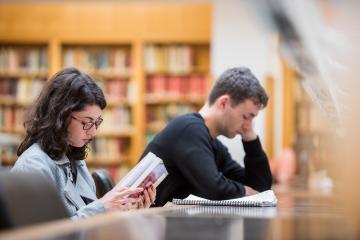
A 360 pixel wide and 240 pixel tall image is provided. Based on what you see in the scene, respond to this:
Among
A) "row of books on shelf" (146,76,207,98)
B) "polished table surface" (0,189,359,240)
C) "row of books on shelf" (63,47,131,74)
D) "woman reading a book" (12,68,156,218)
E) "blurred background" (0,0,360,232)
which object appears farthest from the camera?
"row of books on shelf" (63,47,131,74)

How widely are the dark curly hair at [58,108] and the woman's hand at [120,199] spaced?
0.87ft

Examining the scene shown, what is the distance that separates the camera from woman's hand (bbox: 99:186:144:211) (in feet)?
6.66

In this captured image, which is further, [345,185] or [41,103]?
[41,103]

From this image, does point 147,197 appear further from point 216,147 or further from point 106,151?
point 106,151

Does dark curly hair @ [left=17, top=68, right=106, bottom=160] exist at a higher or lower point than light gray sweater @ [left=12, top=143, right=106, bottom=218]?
higher

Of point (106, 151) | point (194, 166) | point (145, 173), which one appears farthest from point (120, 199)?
point (106, 151)

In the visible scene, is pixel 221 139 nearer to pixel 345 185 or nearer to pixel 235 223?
pixel 235 223

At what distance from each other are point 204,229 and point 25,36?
704cm

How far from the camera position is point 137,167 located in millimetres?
2188

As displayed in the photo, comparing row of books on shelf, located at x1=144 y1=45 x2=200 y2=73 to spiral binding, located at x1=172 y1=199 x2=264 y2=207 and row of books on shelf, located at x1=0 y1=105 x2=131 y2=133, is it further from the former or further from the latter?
spiral binding, located at x1=172 y1=199 x2=264 y2=207

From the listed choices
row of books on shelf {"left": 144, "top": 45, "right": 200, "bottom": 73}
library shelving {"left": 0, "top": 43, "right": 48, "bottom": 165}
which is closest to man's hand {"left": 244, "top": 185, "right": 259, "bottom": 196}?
row of books on shelf {"left": 144, "top": 45, "right": 200, "bottom": 73}

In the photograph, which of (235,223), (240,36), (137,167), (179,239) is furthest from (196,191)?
(240,36)

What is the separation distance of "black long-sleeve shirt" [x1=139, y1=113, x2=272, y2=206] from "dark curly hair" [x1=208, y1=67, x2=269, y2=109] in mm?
176

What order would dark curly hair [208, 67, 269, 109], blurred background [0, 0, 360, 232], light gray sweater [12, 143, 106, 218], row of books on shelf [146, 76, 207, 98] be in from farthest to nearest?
1. row of books on shelf [146, 76, 207, 98]
2. blurred background [0, 0, 360, 232]
3. dark curly hair [208, 67, 269, 109]
4. light gray sweater [12, 143, 106, 218]
